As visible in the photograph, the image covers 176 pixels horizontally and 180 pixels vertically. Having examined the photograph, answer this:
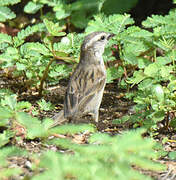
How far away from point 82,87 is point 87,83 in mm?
117

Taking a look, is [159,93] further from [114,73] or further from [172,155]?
[114,73]

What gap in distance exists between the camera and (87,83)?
5.52 m

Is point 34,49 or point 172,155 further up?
point 34,49

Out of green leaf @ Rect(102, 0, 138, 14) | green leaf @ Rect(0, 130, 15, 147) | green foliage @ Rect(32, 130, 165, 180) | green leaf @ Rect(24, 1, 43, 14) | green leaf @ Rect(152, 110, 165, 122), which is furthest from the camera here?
green leaf @ Rect(102, 0, 138, 14)

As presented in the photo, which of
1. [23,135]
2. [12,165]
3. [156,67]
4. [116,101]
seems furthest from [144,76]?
[12,165]

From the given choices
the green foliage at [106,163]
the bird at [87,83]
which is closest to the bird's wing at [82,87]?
the bird at [87,83]

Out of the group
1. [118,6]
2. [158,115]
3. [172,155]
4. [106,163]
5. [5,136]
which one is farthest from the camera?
[118,6]

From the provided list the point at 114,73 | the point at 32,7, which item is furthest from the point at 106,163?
the point at 32,7

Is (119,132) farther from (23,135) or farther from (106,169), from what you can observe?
(106,169)

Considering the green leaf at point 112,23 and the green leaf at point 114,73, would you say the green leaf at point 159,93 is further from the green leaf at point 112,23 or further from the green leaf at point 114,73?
the green leaf at point 112,23

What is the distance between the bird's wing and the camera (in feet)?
17.0

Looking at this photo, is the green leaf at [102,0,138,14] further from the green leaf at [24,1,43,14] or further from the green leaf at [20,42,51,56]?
the green leaf at [20,42,51,56]

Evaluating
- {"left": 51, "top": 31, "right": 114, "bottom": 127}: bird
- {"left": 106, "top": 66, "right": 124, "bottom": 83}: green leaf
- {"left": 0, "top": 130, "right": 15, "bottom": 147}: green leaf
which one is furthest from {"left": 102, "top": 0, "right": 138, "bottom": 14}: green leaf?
{"left": 0, "top": 130, "right": 15, "bottom": 147}: green leaf

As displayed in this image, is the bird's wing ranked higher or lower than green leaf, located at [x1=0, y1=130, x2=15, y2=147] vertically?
higher
